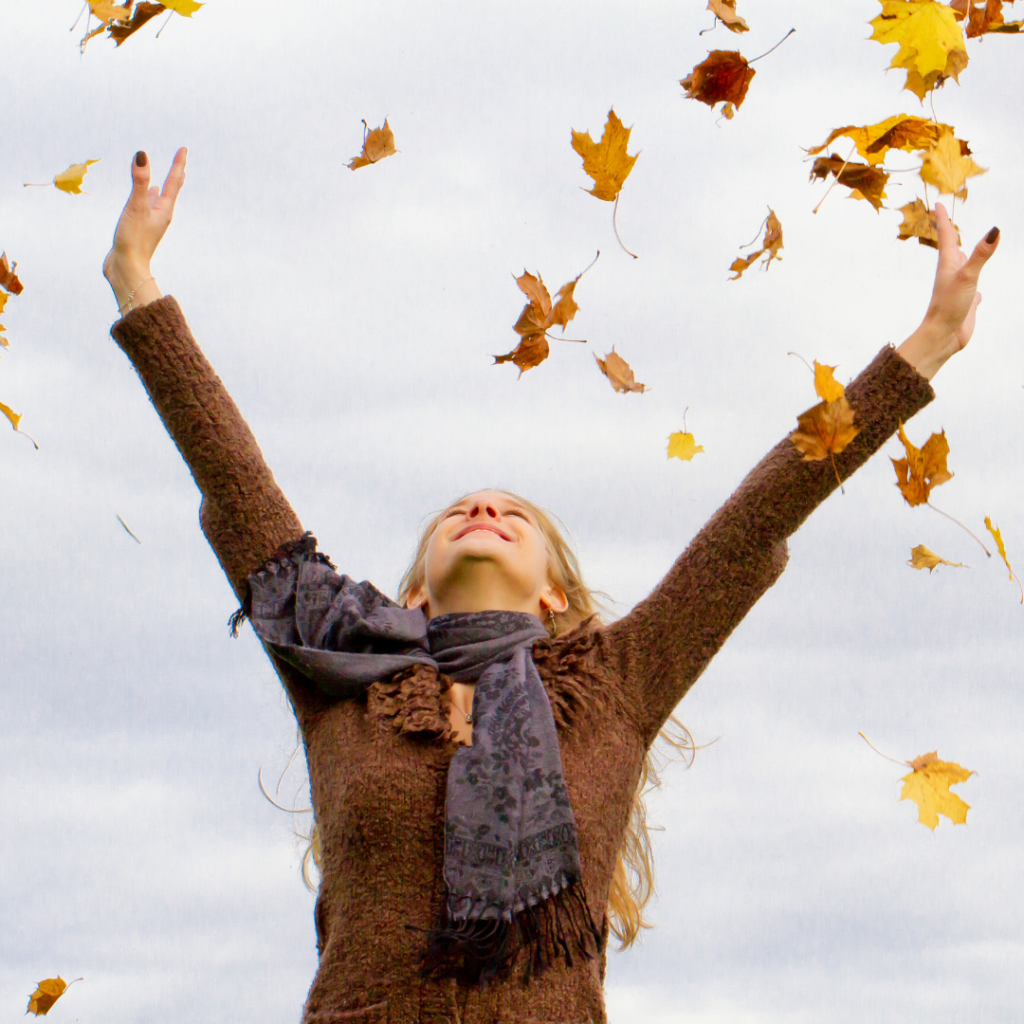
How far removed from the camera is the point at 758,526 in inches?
110

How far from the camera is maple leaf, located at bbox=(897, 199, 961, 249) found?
108 inches

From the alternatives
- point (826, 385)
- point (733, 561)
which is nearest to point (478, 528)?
point (733, 561)

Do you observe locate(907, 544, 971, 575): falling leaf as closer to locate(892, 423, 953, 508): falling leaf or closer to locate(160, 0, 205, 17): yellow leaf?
locate(892, 423, 953, 508): falling leaf

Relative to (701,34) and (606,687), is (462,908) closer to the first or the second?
(606,687)

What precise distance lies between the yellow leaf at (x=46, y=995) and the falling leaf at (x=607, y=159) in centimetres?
262

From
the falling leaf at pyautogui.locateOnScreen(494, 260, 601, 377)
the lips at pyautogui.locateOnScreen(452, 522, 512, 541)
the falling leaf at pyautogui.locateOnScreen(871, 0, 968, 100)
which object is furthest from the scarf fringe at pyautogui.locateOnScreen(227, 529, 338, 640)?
the falling leaf at pyautogui.locateOnScreen(871, 0, 968, 100)

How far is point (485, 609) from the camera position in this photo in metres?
3.04

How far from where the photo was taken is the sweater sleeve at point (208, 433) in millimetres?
2941

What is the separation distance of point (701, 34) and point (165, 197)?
130cm

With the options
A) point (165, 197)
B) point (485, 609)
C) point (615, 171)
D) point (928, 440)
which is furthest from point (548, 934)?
point (165, 197)

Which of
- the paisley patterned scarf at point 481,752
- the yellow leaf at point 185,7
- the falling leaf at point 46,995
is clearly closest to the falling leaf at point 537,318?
the paisley patterned scarf at point 481,752

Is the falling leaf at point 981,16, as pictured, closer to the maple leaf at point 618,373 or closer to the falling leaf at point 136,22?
the maple leaf at point 618,373

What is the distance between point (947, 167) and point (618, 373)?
2.78ft

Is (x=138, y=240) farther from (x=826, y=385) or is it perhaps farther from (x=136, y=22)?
(x=826, y=385)
